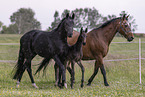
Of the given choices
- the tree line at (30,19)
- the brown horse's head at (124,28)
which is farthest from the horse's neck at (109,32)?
the tree line at (30,19)

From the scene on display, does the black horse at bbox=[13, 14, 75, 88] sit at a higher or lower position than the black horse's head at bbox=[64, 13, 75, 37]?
lower

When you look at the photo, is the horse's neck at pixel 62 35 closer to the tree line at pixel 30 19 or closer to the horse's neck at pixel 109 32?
the horse's neck at pixel 109 32

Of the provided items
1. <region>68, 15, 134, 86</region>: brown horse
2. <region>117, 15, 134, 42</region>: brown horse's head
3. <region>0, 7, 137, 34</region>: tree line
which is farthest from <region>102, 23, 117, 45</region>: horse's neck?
<region>0, 7, 137, 34</region>: tree line

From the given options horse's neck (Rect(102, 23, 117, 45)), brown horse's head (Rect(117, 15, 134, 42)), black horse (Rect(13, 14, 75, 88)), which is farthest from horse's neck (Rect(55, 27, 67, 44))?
brown horse's head (Rect(117, 15, 134, 42))

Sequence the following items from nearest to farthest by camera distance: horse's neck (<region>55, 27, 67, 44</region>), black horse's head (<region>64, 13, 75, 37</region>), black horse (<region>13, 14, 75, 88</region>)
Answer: black horse's head (<region>64, 13, 75, 37</region>) < black horse (<region>13, 14, 75, 88</region>) < horse's neck (<region>55, 27, 67, 44</region>)

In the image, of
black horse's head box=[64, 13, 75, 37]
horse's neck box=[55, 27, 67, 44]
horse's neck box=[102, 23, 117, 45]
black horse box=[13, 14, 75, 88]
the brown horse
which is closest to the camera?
black horse's head box=[64, 13, 75, 37]

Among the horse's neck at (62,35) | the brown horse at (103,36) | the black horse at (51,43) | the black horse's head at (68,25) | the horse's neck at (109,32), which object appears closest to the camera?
the black horse's head at (68,25)

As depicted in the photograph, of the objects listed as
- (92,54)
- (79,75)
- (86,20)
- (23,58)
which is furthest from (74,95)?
(86,20)

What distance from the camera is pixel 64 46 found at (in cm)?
697

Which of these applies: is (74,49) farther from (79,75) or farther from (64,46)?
(79,75)

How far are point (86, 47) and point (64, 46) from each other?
1422 millimetres

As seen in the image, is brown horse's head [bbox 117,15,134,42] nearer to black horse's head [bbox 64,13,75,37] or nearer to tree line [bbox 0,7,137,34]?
black horse's head [bbox 64,13,75,37]

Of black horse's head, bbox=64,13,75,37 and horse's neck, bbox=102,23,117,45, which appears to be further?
horse's neck, bbox=102,23,117,45

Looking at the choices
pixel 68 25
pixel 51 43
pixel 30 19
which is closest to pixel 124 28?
pixel 68 25
